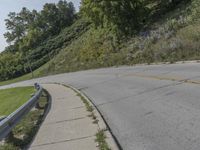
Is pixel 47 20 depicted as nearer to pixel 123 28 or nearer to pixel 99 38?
pixel 99 38

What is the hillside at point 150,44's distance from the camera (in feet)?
92.8

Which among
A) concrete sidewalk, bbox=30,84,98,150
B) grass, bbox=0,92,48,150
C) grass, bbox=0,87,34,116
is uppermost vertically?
concrete sidewalk, bbox=30,84,98,150

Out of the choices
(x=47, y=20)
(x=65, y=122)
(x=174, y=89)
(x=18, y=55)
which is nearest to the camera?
(x=65, y=122)

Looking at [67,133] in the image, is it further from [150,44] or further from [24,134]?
[150,44]

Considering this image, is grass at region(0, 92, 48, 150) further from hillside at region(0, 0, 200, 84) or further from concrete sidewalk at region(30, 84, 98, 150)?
hillside at region(0, 0, 200, 84)

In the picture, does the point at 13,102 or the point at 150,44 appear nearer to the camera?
the point at 13,102

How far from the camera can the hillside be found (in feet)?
92.8

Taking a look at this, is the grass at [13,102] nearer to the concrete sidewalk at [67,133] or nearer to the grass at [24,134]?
the grass at [24,134]

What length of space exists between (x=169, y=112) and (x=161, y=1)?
4026 centimetres

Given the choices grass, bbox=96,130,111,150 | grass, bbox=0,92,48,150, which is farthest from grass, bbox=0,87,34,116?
grass, bbox=96,130,111,150

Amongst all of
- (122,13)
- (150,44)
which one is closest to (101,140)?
(150,44)

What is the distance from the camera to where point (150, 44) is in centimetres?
3547

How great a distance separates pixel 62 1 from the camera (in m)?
145

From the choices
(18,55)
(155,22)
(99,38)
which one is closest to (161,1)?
(155,22)
